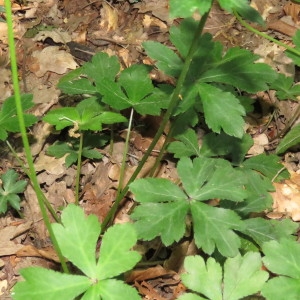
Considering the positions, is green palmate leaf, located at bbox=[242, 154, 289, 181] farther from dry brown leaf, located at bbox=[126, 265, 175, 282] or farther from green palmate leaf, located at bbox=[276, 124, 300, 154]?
dry brown leaf, located at bbox=[126, 265, 175, 282]

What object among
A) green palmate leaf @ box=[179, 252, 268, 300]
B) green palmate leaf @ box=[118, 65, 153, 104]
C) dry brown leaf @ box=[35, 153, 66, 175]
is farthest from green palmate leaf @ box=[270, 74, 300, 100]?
dry brown leaf @ box=[35, 153, 66, 175]

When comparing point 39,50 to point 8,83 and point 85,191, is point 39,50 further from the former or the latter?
point 85,191

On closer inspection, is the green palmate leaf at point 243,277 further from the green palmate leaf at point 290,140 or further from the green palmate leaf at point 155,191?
the green palmate leaf at point 290,140

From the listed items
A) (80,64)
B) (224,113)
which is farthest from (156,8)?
(224,113)

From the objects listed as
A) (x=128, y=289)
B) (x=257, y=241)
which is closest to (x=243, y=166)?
(x=257, y=241)

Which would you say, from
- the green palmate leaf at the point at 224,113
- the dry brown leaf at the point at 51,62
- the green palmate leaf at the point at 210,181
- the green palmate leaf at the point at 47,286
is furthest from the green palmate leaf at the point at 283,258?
the dry brown leaf at the point at 51,62

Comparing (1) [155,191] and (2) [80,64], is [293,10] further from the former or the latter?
(1) [155,191]
